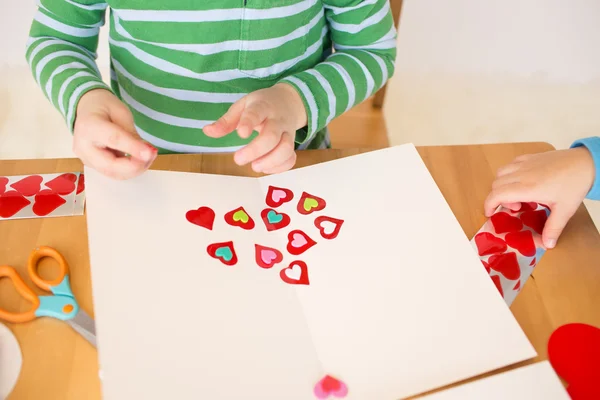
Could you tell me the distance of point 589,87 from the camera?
4.75 ft

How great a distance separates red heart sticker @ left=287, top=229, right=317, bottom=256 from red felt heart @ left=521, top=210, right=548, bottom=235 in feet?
0.77

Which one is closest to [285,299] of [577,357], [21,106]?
[577,357]

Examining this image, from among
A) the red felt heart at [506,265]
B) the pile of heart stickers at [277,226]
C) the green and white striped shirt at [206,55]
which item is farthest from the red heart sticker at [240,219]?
the red felt heart at [506,265]

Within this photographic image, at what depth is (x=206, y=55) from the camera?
1.95 feet

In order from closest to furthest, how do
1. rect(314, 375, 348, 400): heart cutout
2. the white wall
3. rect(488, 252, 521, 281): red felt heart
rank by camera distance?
rect(314, 375, 348, 400): heart cutout
rect(488, 252, 521, 281): red felt heart
the white wall

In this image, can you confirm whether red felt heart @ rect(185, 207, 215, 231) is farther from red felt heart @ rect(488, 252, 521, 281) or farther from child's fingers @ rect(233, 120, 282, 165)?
red felt heart @ rect(488, 252, 521, 281)

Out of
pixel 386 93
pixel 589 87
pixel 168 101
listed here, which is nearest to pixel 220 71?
pixel 168 101

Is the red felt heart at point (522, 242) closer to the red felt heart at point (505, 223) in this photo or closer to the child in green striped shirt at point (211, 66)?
the red felt heart at point (505, 223)

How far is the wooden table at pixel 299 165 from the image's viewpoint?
0.40 metres

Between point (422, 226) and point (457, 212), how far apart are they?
58mm

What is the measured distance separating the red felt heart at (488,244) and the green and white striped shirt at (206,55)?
8.5 inches

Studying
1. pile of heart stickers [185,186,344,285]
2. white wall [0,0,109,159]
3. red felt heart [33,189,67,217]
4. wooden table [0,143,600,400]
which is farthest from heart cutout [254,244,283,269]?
white wall [0,0,109,159]

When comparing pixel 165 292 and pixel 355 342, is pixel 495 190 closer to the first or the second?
pixel 355 342

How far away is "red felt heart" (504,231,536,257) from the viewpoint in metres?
0.50
